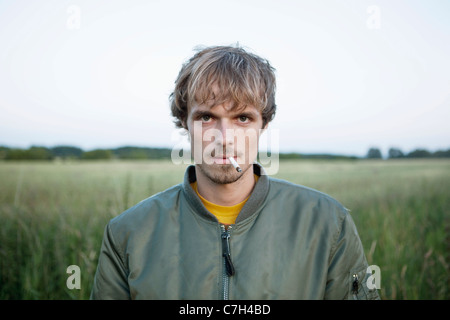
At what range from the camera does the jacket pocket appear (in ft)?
5.36

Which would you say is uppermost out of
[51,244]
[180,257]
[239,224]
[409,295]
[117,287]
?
[239,224]

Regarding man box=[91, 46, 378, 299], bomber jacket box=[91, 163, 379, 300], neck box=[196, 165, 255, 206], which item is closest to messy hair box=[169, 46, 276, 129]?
man box=[91, 46, 378, 299]

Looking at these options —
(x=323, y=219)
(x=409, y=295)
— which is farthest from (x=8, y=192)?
(x=409, y=295)

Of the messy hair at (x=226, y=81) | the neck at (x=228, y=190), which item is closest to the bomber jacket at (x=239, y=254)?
the neck at (x=228, y=190)

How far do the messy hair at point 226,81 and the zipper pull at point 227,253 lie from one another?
0.80m

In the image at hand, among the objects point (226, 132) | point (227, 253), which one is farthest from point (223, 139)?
point (227, 253)

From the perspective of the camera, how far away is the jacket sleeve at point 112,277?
1.68 m

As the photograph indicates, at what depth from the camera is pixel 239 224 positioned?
167cm

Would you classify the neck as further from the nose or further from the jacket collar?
the nose

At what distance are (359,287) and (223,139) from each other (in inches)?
45.2

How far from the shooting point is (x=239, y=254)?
63.7 inches

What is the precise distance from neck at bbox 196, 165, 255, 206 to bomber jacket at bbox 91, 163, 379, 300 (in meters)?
0.13

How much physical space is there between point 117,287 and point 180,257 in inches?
16.5
